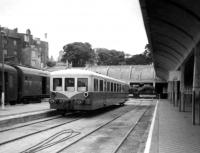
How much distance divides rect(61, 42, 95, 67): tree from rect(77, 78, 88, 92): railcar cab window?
8878cm

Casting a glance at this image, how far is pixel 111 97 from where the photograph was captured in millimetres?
24781

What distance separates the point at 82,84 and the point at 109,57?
334 feet

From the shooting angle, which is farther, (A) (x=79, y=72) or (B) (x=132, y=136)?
(A) (x=79, y=72)

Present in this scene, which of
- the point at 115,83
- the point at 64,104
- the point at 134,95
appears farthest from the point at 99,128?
the point at 134,95

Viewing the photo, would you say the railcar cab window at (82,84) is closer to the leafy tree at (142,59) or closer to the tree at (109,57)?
the leafy tree at (142,59)

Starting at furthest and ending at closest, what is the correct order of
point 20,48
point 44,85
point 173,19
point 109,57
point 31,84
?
1. point 109,57
2. point 20,48
3. point 44,85
4. point 31,84
5. point 173,19

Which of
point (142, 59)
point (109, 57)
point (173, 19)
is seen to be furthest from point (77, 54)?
point (173, 19)

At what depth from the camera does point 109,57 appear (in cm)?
11988

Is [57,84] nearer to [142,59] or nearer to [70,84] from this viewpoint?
[70,84]

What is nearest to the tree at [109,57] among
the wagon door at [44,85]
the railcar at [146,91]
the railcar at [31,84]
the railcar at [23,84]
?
the railcar at [146,91]

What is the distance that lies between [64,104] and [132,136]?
6560 mm

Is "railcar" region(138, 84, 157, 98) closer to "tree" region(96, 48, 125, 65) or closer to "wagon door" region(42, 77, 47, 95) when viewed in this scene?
"wagon door" region(42, 77, 47, 95)

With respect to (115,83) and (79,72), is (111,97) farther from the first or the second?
(79,72)

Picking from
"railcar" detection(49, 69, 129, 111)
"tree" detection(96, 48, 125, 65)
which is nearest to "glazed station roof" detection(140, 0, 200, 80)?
"railcar" detection(49, 69, 129, 111)
